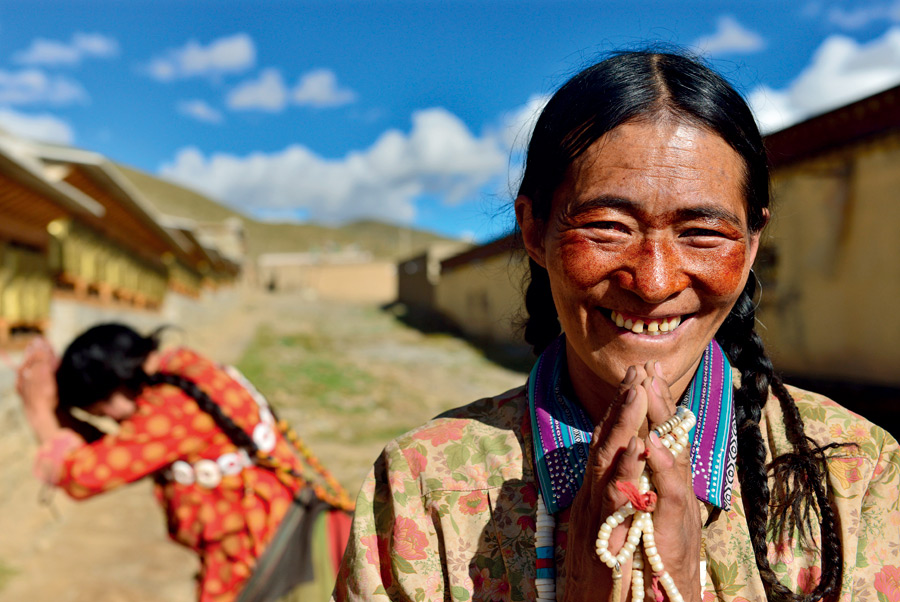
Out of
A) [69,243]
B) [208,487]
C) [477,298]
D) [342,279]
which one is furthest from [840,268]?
[342,279]

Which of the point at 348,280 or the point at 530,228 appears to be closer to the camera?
the point at 530,228

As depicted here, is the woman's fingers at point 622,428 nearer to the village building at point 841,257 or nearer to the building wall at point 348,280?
the village building at point 841,257

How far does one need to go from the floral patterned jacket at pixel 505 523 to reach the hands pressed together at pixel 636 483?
16cm

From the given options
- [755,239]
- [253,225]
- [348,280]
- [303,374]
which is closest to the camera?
[755,239]

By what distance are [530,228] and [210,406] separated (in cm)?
169

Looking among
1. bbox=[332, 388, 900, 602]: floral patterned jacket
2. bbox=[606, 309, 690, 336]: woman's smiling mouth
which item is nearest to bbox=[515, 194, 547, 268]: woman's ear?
bbox=[606, 309, 690, 336]: woman's smiling mouth

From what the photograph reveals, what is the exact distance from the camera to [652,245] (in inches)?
46.4

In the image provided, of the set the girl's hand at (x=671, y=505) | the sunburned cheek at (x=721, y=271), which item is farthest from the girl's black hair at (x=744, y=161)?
the girl's hand at (x=671, y=505)

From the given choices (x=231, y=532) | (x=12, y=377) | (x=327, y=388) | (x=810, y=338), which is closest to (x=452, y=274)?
(x=327, y=388)

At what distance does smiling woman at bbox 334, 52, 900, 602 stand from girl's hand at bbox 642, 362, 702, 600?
0.27 feet

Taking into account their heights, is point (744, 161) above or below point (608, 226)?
above

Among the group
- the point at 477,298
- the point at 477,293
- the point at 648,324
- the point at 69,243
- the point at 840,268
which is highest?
the point at 477,293

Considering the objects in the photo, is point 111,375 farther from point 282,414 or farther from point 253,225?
point 253,225

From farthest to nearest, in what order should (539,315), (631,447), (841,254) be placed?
(841,254)
(539,315)
(631,447)
